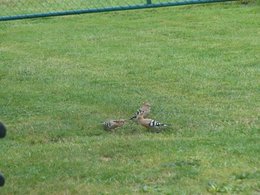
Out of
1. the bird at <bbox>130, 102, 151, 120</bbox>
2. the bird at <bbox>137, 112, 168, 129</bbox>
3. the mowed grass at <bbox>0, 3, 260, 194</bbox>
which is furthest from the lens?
the bird at <bbox>130, 102, 151, 120</bbox>

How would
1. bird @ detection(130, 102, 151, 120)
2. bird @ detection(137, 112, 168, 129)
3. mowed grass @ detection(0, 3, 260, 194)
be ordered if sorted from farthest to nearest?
bird @ detection(130, 102, 151, 120)
bird @ detection(137, 112, 168, 129)
mowed grass @ detection(0, 3, 260, 194)

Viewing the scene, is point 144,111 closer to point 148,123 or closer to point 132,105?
point 148,123

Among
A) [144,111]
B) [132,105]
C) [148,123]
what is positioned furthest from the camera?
[132,105]

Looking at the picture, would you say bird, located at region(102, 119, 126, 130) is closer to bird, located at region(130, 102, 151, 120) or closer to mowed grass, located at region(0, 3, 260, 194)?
mowed grass, located at region(0, 3, 260, 194)

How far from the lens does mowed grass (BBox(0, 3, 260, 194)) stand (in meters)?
6.32

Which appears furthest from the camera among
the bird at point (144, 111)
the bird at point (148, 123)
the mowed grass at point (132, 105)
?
the bird at point (144, 111)

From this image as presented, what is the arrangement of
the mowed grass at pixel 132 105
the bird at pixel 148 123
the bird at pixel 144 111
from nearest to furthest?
the mowed grass at pixel 132 105 < the bird at pixel 148 123 < the bird at pixel 144 111

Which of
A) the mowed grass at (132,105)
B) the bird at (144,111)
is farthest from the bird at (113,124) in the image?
the bird at (144,111)

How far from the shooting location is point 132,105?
8961mm

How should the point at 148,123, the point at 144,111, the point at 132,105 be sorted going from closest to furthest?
the point at 148,123 → the point at 144,111 → the point at 132,105

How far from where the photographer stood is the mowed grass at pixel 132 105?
632 cm

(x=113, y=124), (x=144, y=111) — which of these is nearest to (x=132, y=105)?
(x=144, y=111)

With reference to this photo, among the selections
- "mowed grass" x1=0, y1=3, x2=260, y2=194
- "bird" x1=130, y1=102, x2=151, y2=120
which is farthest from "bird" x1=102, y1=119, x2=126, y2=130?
"bird" x1=130, y1=102, x2=151, y2=120

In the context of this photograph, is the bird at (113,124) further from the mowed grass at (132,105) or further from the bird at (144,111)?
the bird at (144,111)
